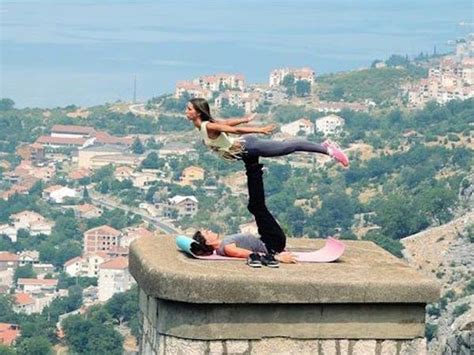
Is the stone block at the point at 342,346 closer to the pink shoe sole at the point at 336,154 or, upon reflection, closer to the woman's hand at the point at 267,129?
the pink shoe sole at the point at 336,154

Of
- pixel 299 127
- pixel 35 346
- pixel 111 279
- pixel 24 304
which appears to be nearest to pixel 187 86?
pixel 299 127

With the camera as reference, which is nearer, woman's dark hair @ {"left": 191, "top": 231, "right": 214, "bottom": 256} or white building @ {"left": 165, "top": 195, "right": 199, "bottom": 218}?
woman's dark hair @ {"left": 191, "top": 231, "right": 214, "bottom": 256}

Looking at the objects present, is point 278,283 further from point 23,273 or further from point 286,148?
point 23,273

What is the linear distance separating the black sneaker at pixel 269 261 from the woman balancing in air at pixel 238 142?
315mm

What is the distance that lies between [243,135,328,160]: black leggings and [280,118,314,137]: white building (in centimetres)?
13212

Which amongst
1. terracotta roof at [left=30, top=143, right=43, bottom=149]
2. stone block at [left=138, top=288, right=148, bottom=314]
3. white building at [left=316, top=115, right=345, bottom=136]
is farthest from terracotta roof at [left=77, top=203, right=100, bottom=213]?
stone block at [left=138, top=288, right=148, bottom=314]

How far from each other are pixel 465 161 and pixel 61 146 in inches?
2302

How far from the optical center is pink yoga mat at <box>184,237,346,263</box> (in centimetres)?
557

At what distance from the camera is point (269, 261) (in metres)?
5.46

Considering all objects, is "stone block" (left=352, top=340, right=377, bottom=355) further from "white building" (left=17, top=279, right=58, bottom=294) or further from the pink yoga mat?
"white building" (left=17, top=279, right=58, bottom=294)

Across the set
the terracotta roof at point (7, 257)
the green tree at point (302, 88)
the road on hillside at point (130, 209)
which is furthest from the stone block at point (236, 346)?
the green tree at point (302, 88)

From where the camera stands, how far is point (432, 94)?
512 feet

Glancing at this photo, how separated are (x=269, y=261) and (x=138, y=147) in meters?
142

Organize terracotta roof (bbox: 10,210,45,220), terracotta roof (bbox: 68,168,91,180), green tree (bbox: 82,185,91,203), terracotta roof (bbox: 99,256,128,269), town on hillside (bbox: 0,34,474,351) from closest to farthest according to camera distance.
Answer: town on hillside (bbox: 0,34,474,351) < terracotta roof (bbox: 99,256,128,269) < terracotta roof (bbox: 10,210,45,220) < green tree (bbox: 82,185,91,203) < terracotta roof (bbox: 68,168,91,180)
